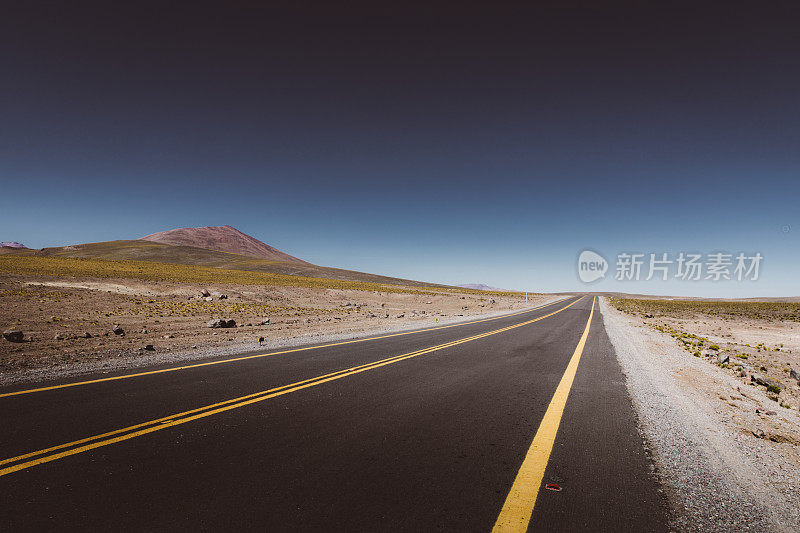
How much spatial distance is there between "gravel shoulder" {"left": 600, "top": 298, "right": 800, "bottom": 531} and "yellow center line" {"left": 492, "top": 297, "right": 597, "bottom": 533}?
3.14 feet

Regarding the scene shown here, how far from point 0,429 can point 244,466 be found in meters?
3.08

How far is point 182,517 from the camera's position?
7.17 feet

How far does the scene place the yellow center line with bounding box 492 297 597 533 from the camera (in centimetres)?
221

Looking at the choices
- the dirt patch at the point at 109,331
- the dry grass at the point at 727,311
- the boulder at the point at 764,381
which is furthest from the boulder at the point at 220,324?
the dry grass at the point at 727,311

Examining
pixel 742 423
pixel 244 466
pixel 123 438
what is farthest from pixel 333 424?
pixel 742 423

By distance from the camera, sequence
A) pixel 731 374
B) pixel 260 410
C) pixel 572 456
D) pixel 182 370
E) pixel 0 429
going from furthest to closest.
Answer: pixel 731 374 < pixel 182 370 < pixel 260 410 < pixel 0 429 < pixel 572 456

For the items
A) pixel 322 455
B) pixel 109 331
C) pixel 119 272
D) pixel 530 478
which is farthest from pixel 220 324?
A: pixel 119 272

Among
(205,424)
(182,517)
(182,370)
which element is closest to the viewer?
(182,517)

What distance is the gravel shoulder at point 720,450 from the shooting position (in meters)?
2.44

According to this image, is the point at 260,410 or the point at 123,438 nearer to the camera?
the point at 123,438

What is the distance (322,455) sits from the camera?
121 inches

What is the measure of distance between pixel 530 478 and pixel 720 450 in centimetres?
261

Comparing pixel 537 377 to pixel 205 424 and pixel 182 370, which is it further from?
pixel 182 370

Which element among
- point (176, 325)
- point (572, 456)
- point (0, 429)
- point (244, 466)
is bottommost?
point (176, 325)
